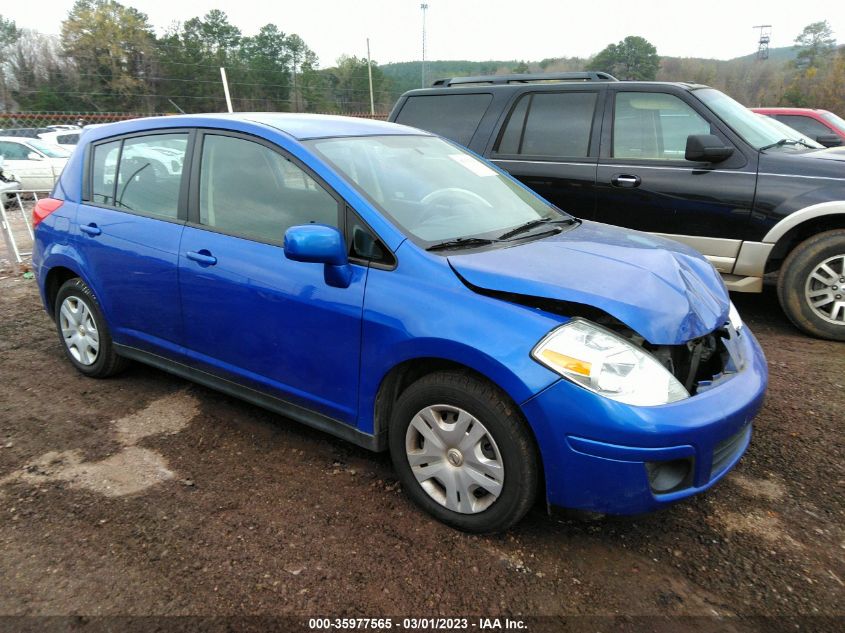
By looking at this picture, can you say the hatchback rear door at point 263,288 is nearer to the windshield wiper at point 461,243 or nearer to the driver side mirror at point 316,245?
the driver side mirror at point 316,245

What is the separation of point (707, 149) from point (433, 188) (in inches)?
107

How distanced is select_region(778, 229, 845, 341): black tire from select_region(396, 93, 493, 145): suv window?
2.97 metres

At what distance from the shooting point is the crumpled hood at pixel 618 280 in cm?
240

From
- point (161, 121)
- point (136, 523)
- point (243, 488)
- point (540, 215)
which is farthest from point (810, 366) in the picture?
point (161, 121)

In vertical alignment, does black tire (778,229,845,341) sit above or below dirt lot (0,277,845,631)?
above

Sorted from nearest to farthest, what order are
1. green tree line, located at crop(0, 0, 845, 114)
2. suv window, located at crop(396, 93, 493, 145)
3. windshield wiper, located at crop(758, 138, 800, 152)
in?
windshield wiper, located at crop(758, 138, 800, 152), suv window, located at crop(396, 93, 493, 145), green tree line, located at crop(0, 0, 845, 114)

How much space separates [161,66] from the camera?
45.0m

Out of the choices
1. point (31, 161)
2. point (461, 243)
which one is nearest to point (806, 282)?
point (461, 243)

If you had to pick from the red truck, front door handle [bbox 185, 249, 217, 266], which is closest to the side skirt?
front door handle [bbox 185, 249, 217, 266]

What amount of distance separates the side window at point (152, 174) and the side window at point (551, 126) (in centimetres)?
320

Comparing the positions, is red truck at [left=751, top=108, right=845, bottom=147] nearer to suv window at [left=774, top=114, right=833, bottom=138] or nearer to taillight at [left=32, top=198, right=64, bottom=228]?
suv window at [left=774, top=114, right=833, bottom=138]

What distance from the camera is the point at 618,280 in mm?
2551

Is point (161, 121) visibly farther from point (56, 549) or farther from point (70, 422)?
point (56, 549)

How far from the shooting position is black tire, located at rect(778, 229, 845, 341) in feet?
15.3
